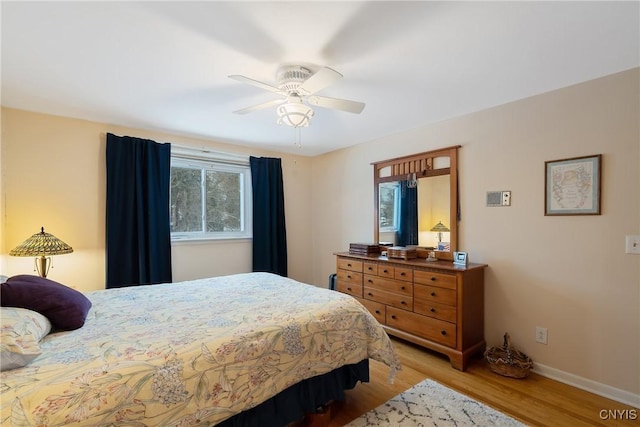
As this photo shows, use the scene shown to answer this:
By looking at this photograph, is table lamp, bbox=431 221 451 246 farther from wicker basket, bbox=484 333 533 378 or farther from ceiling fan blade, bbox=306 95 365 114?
ceiling fan blade, bbox=306 95 365 114

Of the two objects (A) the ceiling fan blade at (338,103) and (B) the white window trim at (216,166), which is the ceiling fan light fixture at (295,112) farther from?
(B) the white window trim at (216,166)

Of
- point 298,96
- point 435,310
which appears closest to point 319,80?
point 298,96

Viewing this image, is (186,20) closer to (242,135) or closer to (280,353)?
(280,353)

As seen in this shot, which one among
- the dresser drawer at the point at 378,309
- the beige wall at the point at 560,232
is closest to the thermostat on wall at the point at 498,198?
the beige wall at the point at 560,232

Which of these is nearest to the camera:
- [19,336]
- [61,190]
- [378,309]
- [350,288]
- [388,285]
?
[19,336]

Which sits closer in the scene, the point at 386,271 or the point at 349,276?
the point at 386,271

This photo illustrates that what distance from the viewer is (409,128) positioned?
3301 mm

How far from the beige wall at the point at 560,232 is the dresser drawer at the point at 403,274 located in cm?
63

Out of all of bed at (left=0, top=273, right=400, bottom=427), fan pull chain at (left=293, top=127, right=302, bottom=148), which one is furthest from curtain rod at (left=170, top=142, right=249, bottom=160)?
bed at (left=0, top=273, right=400, bottom=427)

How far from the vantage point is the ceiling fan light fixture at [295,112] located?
6.59 feet

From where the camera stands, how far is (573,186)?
87.3 inches

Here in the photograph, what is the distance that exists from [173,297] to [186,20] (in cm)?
178

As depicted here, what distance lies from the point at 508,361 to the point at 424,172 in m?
1.90

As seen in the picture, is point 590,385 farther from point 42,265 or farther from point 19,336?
point 42,265
